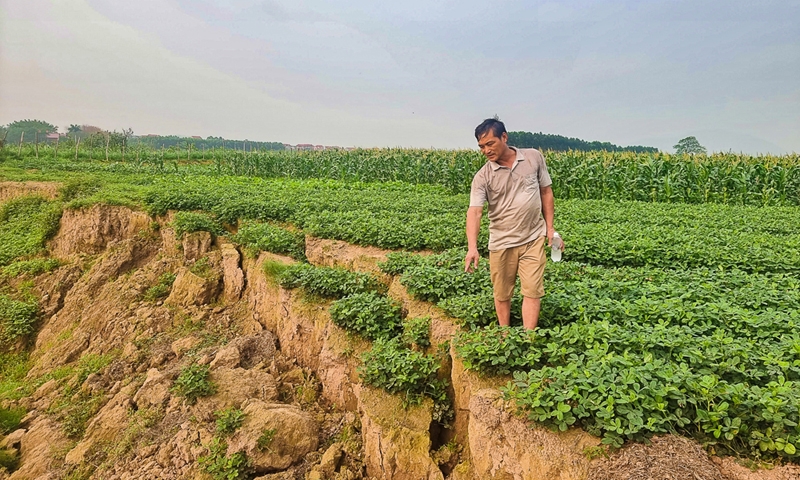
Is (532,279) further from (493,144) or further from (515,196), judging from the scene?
(493,144)

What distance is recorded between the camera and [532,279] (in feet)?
13.7

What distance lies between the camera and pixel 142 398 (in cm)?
593

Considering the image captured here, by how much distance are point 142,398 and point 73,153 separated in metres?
31.5

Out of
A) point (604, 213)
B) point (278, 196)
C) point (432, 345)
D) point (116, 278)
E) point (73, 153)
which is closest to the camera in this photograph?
point (432, 345)

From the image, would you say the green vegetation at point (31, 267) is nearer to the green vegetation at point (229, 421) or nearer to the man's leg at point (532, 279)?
the green vegetation at point (229, 421)

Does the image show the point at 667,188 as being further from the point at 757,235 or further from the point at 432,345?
the point at 432,345

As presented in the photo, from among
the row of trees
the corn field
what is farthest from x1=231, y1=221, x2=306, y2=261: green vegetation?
the row of trees

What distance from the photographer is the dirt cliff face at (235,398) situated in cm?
338

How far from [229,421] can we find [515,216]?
12.1ft

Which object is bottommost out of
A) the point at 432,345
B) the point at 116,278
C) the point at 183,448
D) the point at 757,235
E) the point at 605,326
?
the point at 183,448

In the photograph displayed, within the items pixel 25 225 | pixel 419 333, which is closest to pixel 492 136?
pixel 419 333

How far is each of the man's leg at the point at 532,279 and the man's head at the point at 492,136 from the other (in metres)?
0.92

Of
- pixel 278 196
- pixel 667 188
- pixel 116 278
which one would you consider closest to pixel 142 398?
pixel 116 278

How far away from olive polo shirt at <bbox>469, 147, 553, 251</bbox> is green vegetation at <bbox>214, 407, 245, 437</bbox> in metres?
3.33
